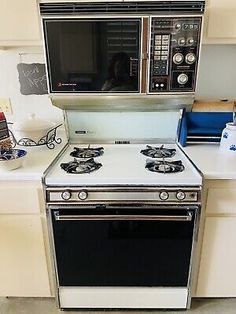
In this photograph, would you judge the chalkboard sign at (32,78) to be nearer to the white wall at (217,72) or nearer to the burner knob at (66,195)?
the burner knob at (66,195)

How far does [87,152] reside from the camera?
1563mm

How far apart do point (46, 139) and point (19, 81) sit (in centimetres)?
44

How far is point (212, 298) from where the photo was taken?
5.33 feet

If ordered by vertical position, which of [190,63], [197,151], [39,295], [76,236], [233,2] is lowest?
[39,295]

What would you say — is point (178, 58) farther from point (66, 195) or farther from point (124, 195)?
point (66, 195)

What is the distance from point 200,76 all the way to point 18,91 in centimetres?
122

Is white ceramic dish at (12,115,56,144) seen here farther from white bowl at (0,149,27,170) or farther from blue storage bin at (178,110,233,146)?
blue storage bin at (178,110,233,146)

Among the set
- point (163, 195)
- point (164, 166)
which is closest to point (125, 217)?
point (163, 195)

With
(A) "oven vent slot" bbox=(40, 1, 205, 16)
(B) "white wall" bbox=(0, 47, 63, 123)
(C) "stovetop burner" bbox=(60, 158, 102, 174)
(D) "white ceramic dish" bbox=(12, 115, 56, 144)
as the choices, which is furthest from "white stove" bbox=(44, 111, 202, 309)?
(A) "oven vent slot" bbox=(40, 1, 205, 16)

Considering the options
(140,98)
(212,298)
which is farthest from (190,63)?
(212,298)

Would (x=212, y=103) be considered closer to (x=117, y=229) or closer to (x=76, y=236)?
(x=117, y=229)

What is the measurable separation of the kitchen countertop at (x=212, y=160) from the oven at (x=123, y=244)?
0.12 metres

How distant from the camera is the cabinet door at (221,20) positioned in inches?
51.5

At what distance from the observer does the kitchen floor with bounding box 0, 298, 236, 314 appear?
60.9 inches
